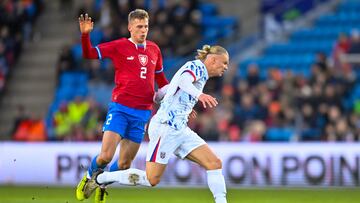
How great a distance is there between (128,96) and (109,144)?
617mm

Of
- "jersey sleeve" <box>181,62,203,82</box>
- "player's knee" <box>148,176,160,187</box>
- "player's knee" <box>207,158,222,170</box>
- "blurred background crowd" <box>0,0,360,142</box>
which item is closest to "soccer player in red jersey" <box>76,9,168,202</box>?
"player's knee" <box>148,176,160,187</box>

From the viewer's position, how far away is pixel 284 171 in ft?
62.3

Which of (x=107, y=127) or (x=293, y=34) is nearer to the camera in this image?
(x=107, y=127)

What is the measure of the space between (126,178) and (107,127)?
0.91 metres

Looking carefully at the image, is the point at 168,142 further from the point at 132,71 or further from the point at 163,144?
the point at 132,71

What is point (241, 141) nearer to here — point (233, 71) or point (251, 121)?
point (251, 121)

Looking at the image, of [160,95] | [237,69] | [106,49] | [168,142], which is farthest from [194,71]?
[237,69]

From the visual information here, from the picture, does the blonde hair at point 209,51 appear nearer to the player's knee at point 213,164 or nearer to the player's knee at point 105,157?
the player's knee at point 213,164

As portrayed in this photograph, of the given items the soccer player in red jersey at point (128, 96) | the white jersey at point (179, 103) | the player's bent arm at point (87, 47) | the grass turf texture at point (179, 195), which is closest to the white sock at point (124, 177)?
the soccer player in red jersey at point (128, 96)

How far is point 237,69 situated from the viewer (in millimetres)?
23625

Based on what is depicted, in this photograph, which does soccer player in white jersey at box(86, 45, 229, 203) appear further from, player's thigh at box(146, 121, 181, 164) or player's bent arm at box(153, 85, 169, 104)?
player's bent arm at box(153, 85, 169, 104)

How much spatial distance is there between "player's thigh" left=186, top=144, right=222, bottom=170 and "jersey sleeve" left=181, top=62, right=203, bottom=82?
2.53 ft

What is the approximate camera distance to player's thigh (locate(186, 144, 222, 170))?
10.8 meters

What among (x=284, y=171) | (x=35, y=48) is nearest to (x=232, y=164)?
(x=284, y=171)
